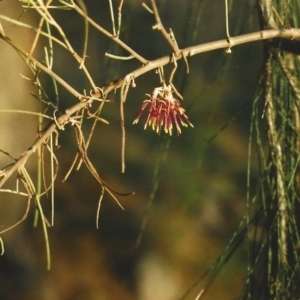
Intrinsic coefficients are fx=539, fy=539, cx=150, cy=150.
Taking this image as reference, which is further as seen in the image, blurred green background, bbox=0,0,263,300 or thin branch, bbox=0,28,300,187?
blurred green background, bbox=0,0,263,300

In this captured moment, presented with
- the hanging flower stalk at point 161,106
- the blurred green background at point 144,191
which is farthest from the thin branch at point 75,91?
the blurred green background at point 144,191

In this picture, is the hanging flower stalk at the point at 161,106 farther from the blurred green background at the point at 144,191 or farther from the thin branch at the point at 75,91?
the blurred green background at the point at 144,191

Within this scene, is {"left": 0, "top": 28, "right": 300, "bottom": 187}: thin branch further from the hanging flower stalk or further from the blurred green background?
the blurred green background

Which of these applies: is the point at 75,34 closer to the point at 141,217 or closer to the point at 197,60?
the point at 197,60

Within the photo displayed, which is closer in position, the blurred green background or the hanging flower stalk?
the hanging flower stalk

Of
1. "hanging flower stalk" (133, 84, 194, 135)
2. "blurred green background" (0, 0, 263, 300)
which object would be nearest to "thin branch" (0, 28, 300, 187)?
"hanging flower stalk" (133, 84, 194, 135)

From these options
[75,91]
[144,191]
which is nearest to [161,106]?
[75,91]

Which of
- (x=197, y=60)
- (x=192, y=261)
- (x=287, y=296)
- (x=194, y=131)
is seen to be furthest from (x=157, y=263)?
(x=287, y=296)

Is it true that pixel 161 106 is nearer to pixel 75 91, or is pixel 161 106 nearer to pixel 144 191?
pixel 75 91
